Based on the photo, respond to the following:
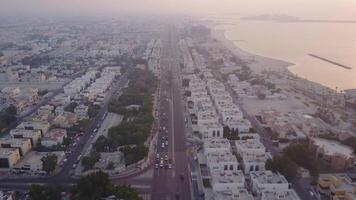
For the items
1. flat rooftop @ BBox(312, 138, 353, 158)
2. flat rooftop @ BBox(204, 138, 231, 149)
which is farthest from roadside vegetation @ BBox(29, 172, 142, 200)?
flat rooftop @ BBox(312, 138, 353, 158)

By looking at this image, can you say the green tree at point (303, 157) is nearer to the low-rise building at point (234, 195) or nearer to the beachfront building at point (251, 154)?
the beachfront building at point (251, 154)

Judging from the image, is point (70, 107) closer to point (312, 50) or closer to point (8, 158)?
point (8, 158)

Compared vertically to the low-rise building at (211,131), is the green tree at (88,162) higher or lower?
lower

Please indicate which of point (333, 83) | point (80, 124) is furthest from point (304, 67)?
point (80, 124)

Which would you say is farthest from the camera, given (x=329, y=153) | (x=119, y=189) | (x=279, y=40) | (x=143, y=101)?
(x=279, y=40)

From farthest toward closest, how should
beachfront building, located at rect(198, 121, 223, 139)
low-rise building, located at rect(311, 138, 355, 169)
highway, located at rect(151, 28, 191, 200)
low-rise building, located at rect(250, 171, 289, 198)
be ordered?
beachfront building, located at rect(198, 121, 223, 139)
low-rise building, located at rect(311, 138, 355, 169)
highway, located at rect(151, 28, 191, 200)
low-rise building, located at rect(250, 171, 289, 198)

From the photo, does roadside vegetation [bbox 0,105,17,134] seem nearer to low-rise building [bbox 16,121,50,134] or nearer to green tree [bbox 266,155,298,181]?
low-rise building [bbox 16,121,50,134]

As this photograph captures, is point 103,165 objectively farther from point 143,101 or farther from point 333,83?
point 333,83

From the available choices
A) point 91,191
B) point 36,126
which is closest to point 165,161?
point 91,191

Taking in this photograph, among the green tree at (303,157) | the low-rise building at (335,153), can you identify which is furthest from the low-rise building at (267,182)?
the low-rise building at (335,153)

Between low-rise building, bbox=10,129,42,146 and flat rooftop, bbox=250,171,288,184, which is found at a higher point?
low-rise building, bbox=10,129,42,146

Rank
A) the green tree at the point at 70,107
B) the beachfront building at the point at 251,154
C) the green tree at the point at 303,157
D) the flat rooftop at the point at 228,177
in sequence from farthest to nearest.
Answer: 1. the green tree at the point at 70,107
2. the green tree at the point at 303,157
3. the beachfront building at the point at 251,154
4. the flat rooftop at the point at 228,177
